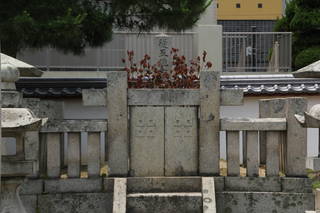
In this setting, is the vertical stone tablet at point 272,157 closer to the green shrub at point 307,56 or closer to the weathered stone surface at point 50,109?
A: the weathered stone surface at point 50,109

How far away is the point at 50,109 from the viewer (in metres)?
8.04

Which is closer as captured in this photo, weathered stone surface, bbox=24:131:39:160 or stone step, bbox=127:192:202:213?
stone step, bbox=127:192:202:213

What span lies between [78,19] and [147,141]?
1931 millimetres

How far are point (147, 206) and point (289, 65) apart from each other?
410 inches

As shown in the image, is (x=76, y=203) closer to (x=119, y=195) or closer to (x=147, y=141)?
(x=119, y=195)

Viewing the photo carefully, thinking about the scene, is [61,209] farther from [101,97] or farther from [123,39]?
[123,39]

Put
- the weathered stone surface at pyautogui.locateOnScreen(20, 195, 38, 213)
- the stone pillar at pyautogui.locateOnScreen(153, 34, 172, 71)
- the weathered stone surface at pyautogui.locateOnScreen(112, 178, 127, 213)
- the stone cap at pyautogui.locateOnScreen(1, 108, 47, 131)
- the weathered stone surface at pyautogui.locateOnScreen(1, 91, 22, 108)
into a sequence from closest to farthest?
1. the stone cap at pyautogui.locateOnScreen(1, 108, 47, 131)
2. the weathered stone surface at pyautogui.locateOnScreen(1, 91, 22, 108)
3. the weathered stone surface at pyautogui.locateOnScreen(112, 178, 127, 213)
4. the weathered stone surface at pyautogui.locateOnScreen(20, 195, 38, 213)
5. the stone pillar at pyautogui.locateOnScreen(153, 34, 172, 71)

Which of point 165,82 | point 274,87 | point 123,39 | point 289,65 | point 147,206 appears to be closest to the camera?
point 147,206

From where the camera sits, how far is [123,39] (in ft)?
51.3

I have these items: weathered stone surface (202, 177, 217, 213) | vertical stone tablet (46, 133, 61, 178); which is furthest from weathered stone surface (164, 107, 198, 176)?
vertical stone tablet (46, 133, 61, 178)

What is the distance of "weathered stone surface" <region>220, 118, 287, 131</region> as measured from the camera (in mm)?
7609

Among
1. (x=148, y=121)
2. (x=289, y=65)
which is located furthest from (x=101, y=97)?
(x=289, y=65)

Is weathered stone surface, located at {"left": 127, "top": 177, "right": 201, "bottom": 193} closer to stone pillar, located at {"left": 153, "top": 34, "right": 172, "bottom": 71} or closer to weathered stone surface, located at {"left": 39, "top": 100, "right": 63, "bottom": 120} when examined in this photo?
weathered stone surface, located at {"left": 39, "top": 100, "right": 63, "bottom": 120}

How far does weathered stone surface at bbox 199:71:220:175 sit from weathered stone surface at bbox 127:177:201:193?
20 centimetres
